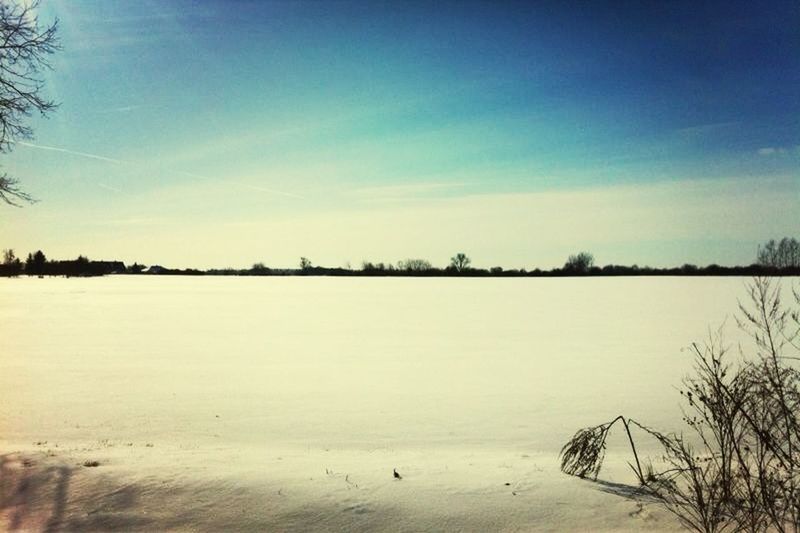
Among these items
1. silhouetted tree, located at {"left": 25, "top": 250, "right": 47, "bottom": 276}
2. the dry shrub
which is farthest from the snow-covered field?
silhouetted tree, located at {"left": 25, "top": 250, "right": 47, "bottom": 276}

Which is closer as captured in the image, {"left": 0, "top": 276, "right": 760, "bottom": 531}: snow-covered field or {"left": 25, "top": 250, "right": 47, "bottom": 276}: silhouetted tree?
{"left": 0, "top": 276, "right": 760, "bottom": 531}: snow-covered field

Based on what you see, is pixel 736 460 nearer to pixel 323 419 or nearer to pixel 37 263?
pixel 323 419

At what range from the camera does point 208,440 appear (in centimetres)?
Result: 802

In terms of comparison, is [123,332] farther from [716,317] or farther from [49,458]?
[716,317]

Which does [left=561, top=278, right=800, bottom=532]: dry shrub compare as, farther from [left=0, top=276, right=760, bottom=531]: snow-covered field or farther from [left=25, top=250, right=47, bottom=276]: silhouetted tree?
[left=25, top=250, right=47, bottom=276]: silhouetted tree

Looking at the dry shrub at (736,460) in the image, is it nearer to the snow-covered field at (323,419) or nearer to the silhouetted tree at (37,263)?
the snow-covered field at (323,419)

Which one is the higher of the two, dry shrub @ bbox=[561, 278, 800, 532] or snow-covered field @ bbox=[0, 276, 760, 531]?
dry shrub @ bbox=[561, 278, 800, 532]

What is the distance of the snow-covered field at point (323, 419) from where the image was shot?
4523mm

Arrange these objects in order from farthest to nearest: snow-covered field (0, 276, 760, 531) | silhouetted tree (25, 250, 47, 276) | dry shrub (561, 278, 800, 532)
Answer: silhouetted tree (25, 250, 47, 276)
snow-covered field (0, 276, 760, 531)
dry shrub (561, 278, 800, 532)

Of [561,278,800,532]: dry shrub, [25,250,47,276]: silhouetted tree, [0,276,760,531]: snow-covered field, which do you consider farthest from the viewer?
[25,250,47,276]: silhouetted tree

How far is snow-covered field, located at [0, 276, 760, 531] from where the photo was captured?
4.52 metres

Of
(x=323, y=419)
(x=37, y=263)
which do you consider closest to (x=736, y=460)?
(x=323, y=419)

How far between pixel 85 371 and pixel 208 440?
7.66 meters

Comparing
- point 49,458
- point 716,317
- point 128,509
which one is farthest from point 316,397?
point 716,317
